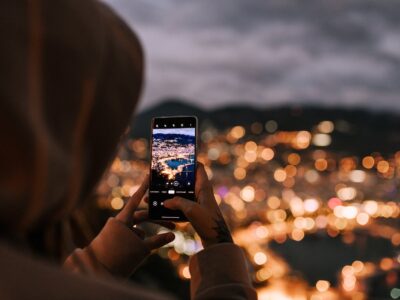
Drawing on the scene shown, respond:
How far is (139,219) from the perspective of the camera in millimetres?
654

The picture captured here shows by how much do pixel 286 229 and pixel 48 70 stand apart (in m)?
17.8

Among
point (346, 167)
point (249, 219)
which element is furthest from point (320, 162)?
point (249, 219)

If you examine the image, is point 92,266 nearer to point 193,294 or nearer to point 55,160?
point 193,294

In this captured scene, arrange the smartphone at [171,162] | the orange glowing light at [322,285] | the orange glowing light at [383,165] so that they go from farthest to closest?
the orange glowing light at [322,285] < the orange glowing light at [383,165] < the smartphone at [171,162]

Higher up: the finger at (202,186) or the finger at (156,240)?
the finger at (202,186)

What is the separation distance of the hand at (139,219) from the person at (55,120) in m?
0.24

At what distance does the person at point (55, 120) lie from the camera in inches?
10.9

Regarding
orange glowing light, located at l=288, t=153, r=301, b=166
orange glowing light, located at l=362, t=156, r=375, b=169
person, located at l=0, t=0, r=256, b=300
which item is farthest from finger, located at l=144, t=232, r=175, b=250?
orange glowing light, located at l=288, t=153, r=301, b=166

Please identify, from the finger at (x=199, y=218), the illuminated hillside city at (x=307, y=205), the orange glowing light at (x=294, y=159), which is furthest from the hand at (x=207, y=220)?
the orange glowing light at (x=294, y=159)

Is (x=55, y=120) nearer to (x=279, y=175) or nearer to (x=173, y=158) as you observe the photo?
(x=173, y=158)

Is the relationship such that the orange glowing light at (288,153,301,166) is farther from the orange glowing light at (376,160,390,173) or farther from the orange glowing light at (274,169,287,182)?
the orange glowing light at (376,160,390,173)

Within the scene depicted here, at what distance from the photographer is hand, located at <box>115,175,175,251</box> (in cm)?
61

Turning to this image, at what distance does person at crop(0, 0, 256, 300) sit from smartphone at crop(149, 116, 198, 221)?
0.32 meters

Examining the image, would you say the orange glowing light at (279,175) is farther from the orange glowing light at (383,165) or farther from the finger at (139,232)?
the finger at (139,232)
